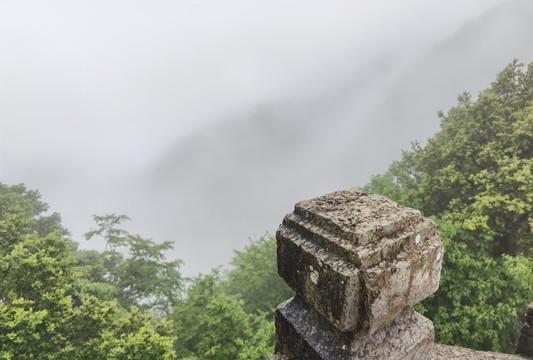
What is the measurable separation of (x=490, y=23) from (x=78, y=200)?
268m

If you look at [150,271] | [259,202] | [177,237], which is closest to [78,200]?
[177,237]

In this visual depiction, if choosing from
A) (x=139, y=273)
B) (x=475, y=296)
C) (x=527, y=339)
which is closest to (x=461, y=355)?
(x=527, y=339)

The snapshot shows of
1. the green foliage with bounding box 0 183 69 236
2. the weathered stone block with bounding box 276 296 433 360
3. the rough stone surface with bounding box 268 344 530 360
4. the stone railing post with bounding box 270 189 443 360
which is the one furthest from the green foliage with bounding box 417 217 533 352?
the green foliage with bounding box 0 183 69 236

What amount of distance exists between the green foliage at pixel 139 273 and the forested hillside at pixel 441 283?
6.19 ft

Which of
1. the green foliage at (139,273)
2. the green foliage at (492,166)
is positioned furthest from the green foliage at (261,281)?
the green foliage at (492,166)

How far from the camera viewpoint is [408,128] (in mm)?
179500

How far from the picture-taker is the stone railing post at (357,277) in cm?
126

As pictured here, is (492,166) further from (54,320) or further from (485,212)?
(54,320)

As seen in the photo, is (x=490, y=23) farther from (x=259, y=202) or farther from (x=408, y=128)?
(x=259, y=202)

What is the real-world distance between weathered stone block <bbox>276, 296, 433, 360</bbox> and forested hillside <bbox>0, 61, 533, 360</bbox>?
6.24 m

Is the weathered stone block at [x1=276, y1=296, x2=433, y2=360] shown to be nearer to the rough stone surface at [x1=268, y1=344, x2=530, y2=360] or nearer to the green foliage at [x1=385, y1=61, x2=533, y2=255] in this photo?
the rough stone surface at [x1=268, y1=344, x2=530, y2=360]

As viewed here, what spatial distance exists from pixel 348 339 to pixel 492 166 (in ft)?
40.1

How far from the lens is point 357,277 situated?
1.22 metres

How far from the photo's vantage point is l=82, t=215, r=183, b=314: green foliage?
14.9m
